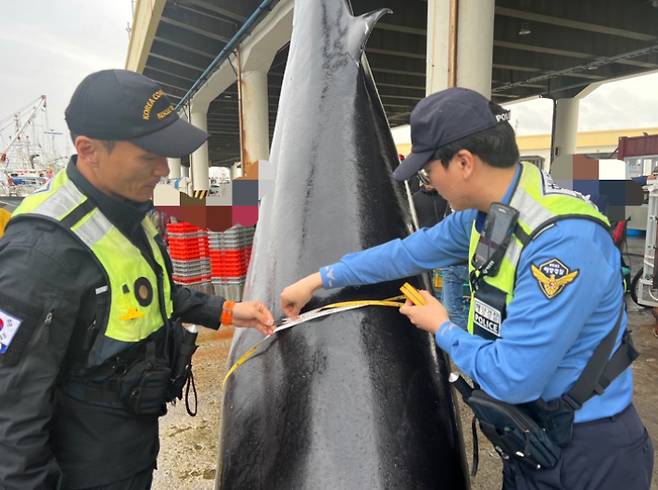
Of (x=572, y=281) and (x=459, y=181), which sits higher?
(x=459, y=181)

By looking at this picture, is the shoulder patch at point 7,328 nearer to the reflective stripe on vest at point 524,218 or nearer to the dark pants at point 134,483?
the dark pants at point 134,483

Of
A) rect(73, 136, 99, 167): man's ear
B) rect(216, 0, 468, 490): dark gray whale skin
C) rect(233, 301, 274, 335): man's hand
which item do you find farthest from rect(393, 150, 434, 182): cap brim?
rect(73, 136, 99, 167): man's ear

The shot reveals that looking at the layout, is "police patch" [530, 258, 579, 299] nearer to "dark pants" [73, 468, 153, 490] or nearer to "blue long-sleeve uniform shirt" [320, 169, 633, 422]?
"blue long-sleeve uniform shirt" [320, 169, 633, 422]

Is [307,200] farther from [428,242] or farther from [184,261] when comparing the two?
[184,261]

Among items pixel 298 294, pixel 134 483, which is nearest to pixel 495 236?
pixel 298 294

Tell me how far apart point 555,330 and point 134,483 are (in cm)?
157

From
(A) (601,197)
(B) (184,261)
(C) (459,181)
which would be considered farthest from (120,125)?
(B) (184,261)

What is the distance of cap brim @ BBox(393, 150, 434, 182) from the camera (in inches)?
61.5

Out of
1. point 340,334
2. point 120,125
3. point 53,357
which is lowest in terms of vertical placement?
point 340,334

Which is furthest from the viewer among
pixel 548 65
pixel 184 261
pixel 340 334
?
pixel 548 65

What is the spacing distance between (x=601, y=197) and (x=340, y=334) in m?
3.73

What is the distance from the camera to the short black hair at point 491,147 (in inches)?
58.6

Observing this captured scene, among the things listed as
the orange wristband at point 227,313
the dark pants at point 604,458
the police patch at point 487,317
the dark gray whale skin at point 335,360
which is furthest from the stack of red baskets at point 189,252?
the dark pants at point 604,458

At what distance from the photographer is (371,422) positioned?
1.62m
